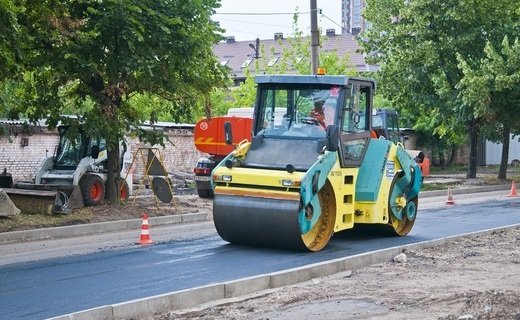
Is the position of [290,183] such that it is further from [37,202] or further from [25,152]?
[25,152]

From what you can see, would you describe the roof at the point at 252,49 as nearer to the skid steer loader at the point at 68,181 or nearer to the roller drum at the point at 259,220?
the skid steer loader at the point at 68,181

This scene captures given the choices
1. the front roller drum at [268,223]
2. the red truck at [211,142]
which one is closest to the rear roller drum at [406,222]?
the front roller drum at [268,223]

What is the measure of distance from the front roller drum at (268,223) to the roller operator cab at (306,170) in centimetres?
2

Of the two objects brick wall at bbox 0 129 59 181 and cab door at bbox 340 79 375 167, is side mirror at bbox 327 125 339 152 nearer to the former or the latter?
cab door at bbox 340 79 375 167

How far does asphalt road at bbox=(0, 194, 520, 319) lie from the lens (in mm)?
9992

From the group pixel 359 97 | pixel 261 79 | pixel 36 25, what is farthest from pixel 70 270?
pixel 36 25

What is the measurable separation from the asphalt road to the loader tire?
16.4 ft

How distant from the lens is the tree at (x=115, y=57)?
17609 millimetres

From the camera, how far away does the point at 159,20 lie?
1823cm

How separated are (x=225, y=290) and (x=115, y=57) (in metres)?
9.12

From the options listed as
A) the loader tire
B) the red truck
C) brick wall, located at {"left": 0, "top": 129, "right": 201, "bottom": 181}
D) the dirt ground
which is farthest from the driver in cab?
brick wall, located at {"left": 0, "top": 129, "right": 201, "bottom": 181}

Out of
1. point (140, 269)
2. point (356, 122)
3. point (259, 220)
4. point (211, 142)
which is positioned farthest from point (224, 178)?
point (211, 142)

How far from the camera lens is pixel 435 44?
3278 cm

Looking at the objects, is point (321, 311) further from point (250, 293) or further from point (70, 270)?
point (70, 270)
